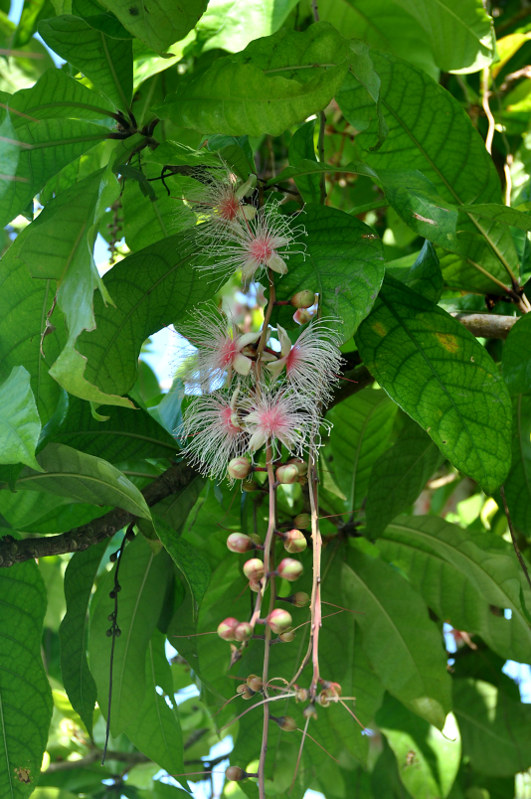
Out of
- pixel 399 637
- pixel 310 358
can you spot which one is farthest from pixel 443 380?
pixel 399 637

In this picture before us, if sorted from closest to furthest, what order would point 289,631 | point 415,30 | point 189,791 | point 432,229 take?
1. point 289,631
2. point 432,229
3. point 189,791
4. point 415,30

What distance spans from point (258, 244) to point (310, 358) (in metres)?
0.12

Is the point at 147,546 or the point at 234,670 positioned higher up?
the point at 147,546

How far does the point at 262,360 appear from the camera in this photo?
66 cm

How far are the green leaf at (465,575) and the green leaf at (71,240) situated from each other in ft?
2.11


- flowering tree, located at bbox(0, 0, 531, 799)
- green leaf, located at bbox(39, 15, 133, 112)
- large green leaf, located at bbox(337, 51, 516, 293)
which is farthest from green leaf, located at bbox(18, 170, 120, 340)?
large green leaf, located at bbox(337, 51, 516, 293)

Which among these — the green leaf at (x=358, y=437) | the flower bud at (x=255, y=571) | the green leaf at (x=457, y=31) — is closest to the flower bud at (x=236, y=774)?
the flower bud at (x=255, y=571)

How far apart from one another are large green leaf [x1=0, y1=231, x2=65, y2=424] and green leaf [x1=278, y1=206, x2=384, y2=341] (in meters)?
0.26

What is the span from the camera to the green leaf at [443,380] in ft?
2.26

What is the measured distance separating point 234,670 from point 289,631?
1.44ft

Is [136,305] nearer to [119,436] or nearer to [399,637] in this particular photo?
[119,436]

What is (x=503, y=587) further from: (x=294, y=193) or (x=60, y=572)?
(x=60, y=572)

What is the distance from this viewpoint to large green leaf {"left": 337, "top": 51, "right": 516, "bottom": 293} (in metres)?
0.85

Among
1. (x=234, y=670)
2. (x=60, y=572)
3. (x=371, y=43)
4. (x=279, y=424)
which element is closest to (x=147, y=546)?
(x=234, y=670)
